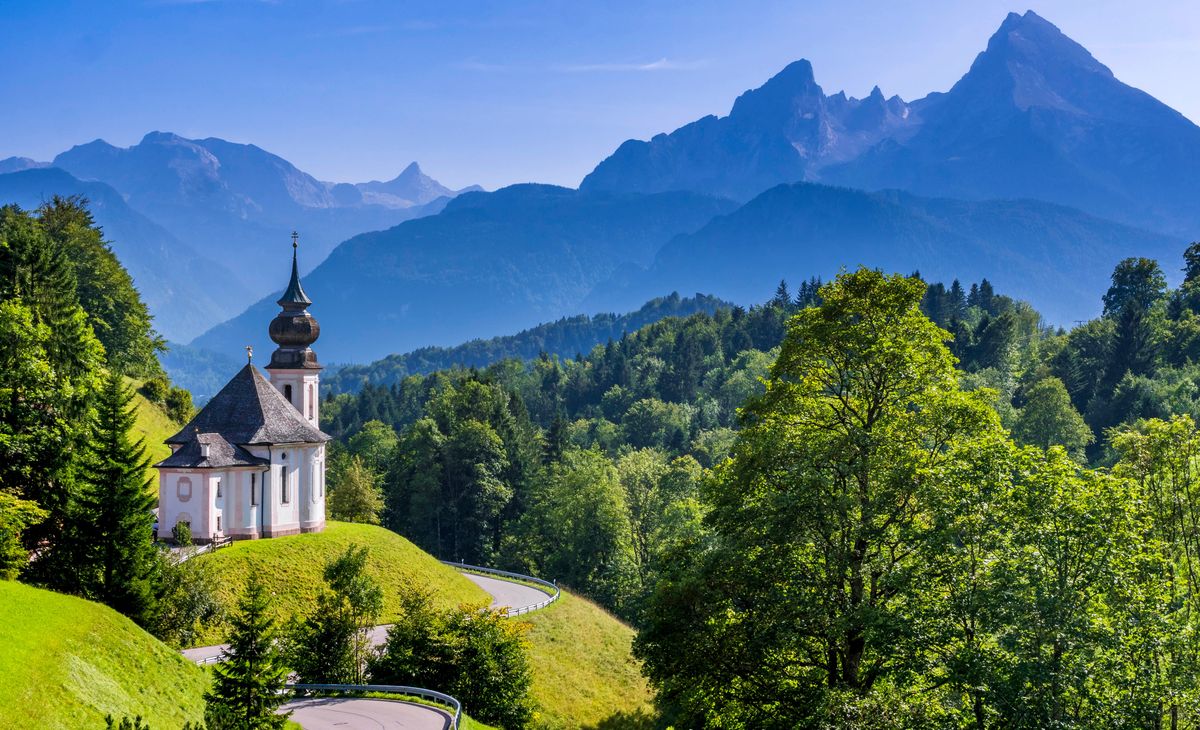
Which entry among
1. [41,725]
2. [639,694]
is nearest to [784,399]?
[41,725]

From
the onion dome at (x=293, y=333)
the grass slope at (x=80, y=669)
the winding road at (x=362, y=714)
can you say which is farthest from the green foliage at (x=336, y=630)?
the onion dome at (x=293, y=333)

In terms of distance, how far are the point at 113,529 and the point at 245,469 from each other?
54.3 feet

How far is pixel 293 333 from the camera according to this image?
59812 mm

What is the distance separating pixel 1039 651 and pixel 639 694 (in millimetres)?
30009

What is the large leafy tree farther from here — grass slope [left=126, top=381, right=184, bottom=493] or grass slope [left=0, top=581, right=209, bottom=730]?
grass slope [left=126, top=381, right=184, bottom=493]

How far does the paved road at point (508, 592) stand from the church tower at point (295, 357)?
1419cm

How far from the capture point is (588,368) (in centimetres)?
17488

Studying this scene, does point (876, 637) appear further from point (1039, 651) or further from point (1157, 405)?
point (1157, 405)

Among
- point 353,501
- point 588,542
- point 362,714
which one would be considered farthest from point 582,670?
point 353,501

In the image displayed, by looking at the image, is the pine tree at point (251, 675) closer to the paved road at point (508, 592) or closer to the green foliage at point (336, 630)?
the green foliage at point (336, 630)

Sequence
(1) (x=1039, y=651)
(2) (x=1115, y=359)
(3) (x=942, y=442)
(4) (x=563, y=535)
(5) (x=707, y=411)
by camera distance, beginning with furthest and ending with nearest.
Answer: (5) (x=707, y=411)
(2) (x=1115, y=359)
(4) (x=563, y=535)
(3) (x=942, y=442)
(1) (x=1039, y=651)

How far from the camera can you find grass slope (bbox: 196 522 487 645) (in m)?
46.1

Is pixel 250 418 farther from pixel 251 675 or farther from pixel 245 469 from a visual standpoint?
pixel 251 675

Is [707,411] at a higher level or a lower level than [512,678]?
higher
